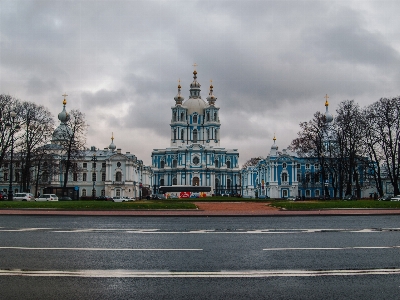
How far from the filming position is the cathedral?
125 metres

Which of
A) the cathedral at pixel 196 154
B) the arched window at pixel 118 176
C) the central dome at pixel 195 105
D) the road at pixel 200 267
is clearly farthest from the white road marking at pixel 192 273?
the central dome at pixel 195 105

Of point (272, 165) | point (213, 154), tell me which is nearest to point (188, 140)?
point (213, 154)

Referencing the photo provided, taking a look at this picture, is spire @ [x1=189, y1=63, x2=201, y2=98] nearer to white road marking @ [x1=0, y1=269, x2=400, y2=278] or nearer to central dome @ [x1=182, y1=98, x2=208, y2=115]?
central dome @ [x1=182, y1=98, x2=208, y2=115]

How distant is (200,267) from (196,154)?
116 meters

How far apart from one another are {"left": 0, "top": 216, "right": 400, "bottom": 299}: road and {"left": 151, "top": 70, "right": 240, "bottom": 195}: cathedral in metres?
109

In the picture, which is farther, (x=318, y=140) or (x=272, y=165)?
(x=272, y=165)

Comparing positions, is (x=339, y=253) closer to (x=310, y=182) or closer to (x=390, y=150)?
(x=390, y=150)

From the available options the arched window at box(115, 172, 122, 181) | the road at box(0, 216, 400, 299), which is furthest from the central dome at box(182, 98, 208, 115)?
the road at box(0, 216, 400, 299)

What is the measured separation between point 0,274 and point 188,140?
405 ft

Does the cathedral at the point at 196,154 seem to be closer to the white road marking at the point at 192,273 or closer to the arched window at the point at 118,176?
the arched window at the point at 118,176

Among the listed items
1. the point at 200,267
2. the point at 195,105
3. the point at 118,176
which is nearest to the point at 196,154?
the point at 195,105

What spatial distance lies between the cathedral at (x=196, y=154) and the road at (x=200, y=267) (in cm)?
10946

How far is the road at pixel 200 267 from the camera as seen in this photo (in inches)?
305

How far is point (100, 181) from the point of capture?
101812mm
